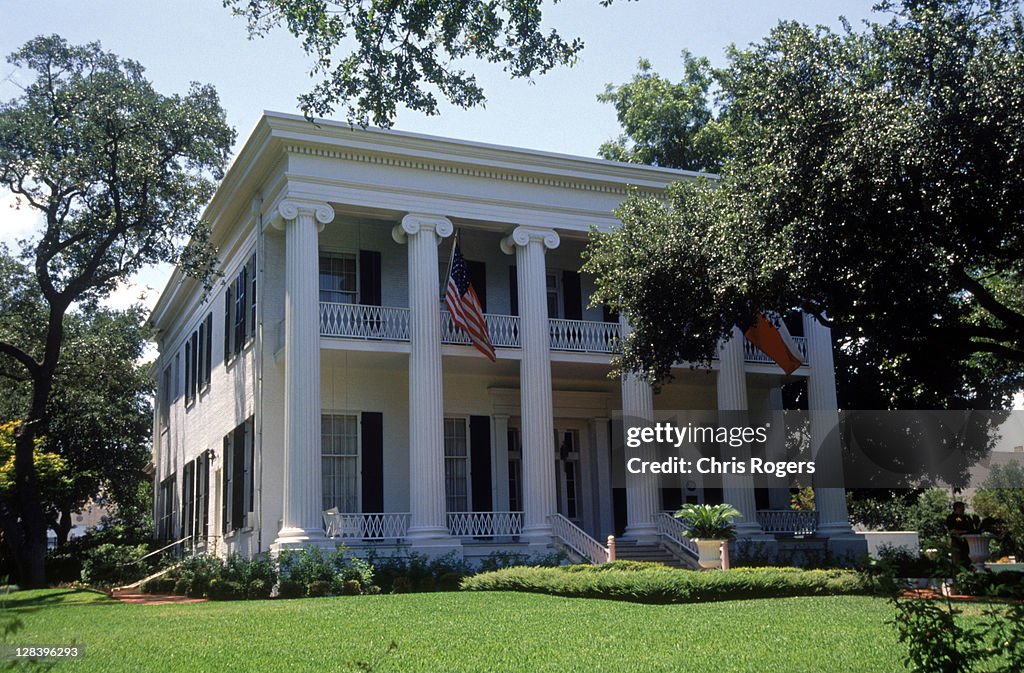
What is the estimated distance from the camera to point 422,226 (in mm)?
21297

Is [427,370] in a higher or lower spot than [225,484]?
higher

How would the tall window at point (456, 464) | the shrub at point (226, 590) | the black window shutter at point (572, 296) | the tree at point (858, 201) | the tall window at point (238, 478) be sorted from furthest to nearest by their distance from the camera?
the black window shutter at point (572, 296)
the tall window at point (456, 464)
the tall window at point (238, 478)
the shrub at point (226, 590)
the tree at point (858, 201)

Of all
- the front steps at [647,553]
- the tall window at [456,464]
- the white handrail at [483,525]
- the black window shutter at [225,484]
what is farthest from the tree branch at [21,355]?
the front steps at [647,553]

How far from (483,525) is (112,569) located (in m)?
8.69

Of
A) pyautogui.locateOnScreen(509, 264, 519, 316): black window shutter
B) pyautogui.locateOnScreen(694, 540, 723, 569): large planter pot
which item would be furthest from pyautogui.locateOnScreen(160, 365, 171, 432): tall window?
pyautogui.locateOnScreen(694, 540, 723, 569): large planter pot

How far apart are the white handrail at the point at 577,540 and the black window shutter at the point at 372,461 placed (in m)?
3.67

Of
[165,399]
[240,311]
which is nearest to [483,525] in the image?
[240,311]

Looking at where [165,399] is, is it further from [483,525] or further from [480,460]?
[483,525]

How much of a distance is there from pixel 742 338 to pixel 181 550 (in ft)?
54.0

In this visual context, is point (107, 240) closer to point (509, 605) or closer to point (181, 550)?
point (181, 550)

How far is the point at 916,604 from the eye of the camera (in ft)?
20.1

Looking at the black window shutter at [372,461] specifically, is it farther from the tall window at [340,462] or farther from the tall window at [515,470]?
the tall window at [515,470]

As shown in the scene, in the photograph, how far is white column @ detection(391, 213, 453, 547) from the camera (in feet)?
66.4

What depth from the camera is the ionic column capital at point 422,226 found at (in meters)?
21.2
